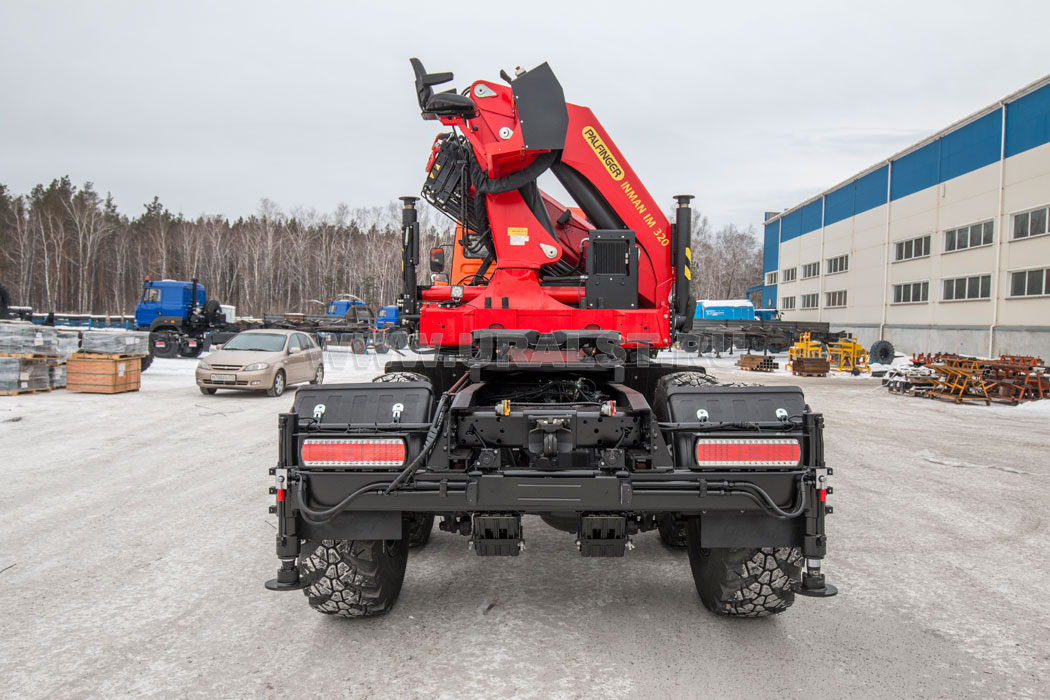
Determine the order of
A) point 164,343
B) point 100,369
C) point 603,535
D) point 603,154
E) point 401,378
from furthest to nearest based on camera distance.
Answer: point 164,343 < point 100,369 < point 603,154 < point 401,378 < point 603,535

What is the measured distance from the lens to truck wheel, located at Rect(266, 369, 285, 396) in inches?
593

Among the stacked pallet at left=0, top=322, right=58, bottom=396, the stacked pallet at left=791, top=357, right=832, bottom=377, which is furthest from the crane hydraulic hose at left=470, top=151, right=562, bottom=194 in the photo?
the stacked pallet at left=791, top=357, right=832, bottom=377

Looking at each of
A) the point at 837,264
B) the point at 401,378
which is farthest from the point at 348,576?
the point at 837,264

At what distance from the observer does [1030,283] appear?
2345 cm

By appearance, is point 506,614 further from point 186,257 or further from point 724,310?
point 186,257

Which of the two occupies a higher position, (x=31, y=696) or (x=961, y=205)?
(x=961, y=205)

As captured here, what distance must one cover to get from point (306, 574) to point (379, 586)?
0.39 meters

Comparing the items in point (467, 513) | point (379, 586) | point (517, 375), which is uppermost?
point (517, 375)

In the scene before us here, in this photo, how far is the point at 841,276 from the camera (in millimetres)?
38875

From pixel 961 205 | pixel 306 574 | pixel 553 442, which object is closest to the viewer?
pixel 553 442

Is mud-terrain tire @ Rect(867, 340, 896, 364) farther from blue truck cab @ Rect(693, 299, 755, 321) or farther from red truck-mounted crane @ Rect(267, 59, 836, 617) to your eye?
red truck-mounted crane @ Rect(267, 59, 836, 617)

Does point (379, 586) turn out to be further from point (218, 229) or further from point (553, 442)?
point (218, 229)

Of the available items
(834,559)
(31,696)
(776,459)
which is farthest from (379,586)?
(834,559)

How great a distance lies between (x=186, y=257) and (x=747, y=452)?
2672 inches
